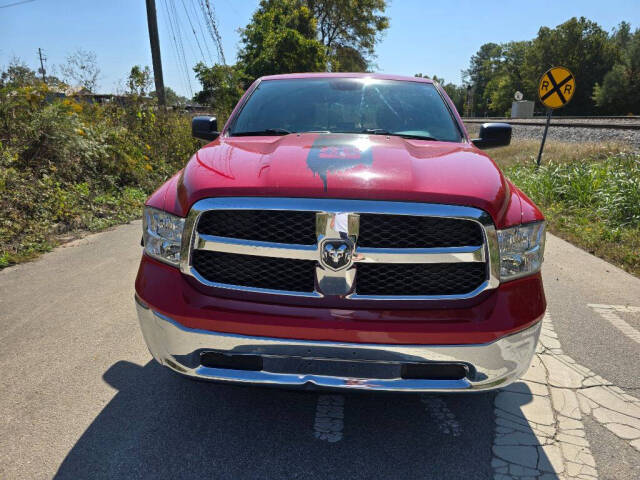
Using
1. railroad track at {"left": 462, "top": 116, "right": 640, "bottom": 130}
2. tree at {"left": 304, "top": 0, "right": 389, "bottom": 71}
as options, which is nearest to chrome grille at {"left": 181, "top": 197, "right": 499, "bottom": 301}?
railroad track at {"left": 462, "top": 116, "right": 640, "bottom": 130}

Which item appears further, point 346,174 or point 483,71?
point 483,71

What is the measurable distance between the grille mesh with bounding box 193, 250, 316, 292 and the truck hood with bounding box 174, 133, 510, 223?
0.81 ft

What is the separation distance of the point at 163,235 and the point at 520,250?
5.26 ft

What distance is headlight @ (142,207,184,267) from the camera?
217 centimetres

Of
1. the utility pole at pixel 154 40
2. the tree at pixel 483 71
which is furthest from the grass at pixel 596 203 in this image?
the tree at pixel 483 71

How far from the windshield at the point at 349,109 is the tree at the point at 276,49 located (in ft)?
84.5

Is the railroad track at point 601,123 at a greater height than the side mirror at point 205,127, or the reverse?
the side mirror at point 205,127

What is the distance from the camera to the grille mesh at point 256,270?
208 cm

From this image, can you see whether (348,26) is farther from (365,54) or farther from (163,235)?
(163,235)

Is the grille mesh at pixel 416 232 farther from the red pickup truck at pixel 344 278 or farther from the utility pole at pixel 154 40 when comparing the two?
the utility pole at pixel 154 40

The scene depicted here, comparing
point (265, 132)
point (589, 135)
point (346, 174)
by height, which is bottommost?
point (589, 135)

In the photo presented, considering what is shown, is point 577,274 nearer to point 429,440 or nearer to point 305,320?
point 429,440

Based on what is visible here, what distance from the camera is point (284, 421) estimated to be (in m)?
2.50

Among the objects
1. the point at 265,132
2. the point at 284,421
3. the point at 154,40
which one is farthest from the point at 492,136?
the point at 154,40
